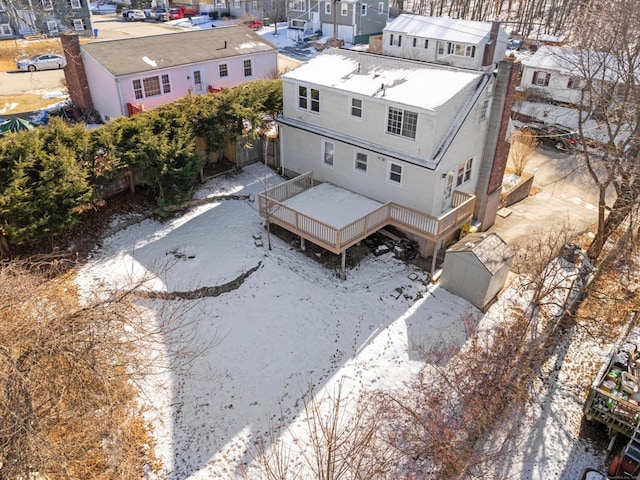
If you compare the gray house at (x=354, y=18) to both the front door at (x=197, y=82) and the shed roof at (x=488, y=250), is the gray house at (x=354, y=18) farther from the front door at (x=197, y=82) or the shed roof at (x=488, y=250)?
the shed roof at (x=488, y=250)

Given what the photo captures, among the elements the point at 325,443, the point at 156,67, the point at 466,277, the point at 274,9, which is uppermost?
the point at 274,9

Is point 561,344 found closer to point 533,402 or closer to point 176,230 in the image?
point 533,402

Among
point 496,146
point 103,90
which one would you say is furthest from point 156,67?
point 496,146

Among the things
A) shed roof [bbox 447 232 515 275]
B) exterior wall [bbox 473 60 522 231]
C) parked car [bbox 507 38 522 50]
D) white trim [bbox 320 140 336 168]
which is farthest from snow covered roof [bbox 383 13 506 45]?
shed roof [bbox 447 232 515 275]

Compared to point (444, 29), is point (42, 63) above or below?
below

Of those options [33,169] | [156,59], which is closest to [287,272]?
[33,169]

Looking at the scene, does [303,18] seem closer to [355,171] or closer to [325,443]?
[355,171]

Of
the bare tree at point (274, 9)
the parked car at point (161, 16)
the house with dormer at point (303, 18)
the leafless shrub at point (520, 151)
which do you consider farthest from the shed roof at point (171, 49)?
the parked car at point (161, 16)
